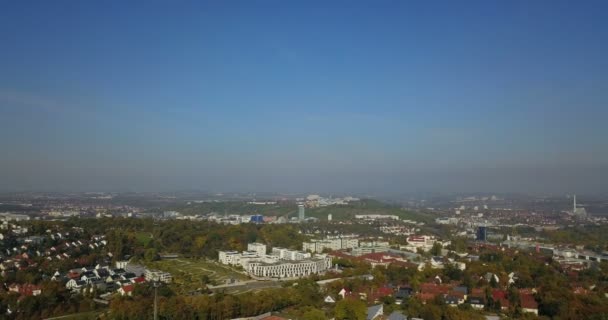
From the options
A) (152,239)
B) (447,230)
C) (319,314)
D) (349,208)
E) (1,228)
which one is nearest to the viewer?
(319,314)

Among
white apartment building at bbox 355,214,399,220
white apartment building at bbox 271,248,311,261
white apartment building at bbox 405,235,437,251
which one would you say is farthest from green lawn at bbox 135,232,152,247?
white apartment building at bbox 355,214,399,220

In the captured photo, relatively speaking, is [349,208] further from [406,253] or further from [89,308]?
[89,308]

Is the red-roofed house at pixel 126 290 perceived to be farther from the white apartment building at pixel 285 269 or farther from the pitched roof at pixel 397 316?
the pitched roof at pixel 397 316

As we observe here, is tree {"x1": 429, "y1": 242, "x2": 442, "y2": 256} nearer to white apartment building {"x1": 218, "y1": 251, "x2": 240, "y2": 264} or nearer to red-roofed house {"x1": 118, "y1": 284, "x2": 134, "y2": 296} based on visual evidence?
white apartment building {"x1": 218, "y1": 251, "x2": 240, "y2": 264}

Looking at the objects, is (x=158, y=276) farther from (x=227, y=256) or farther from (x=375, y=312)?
(x=375, y=312)

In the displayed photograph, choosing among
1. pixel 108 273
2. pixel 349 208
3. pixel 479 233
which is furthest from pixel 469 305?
pixel 349 208

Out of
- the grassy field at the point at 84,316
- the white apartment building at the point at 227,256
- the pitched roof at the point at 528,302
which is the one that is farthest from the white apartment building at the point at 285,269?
the pitched roof at the point at 528,302

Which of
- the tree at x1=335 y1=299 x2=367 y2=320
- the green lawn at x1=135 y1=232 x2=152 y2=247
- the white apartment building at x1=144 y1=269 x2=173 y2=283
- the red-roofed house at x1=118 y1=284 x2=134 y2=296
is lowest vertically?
the white apartment building at x1=144 y1=269 x2=173 y2=283
